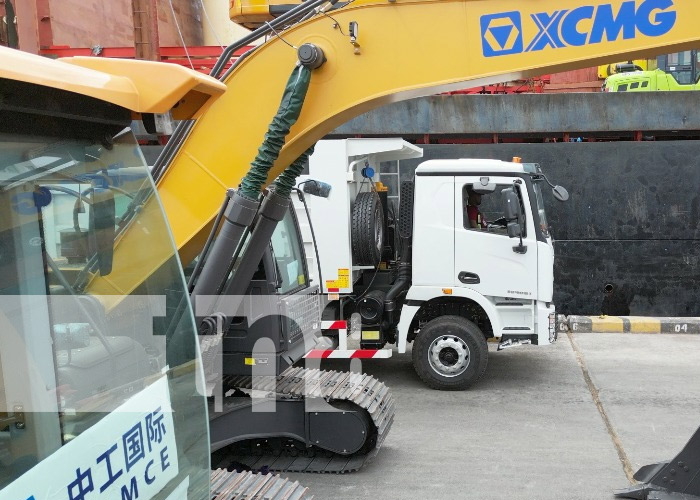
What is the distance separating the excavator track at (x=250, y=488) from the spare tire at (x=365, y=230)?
4634mm

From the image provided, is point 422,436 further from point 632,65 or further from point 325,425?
point 632,65

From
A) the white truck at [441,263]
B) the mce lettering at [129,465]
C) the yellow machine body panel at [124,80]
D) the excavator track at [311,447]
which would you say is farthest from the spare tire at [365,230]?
the mce lettering at [129,465]

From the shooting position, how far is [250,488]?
462 cm

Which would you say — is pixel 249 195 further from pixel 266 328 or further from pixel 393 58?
pixel 266 328

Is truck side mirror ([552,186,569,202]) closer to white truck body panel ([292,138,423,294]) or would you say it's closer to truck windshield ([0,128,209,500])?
white truck body panel ([292,138,423,294])

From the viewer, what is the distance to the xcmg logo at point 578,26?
4.95m

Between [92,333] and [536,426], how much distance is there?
6165mm

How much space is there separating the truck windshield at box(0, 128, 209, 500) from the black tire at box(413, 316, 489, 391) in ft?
20.8

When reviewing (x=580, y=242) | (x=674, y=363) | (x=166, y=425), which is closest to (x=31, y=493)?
(x=166, y=425)

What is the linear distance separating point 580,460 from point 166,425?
5096 mm

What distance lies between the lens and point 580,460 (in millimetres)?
6875

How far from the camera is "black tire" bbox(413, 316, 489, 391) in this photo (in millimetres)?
8953

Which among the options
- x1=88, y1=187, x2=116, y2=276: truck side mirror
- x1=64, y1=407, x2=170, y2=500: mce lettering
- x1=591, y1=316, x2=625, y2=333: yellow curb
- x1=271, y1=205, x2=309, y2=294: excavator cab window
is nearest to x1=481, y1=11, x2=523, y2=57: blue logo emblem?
x1=271, y1=205, x2=309, y2=294: excavator cab window

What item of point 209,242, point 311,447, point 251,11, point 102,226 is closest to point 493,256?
point 311,447
